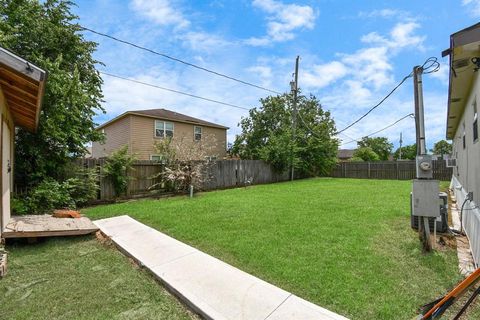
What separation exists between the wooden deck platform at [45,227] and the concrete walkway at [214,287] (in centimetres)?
105

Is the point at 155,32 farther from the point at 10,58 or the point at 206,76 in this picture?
the point at 10,58

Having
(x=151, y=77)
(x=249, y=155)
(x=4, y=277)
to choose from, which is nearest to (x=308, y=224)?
(x=4, y=277)

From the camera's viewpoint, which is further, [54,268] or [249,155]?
[249,155]

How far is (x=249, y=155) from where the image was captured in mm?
23266

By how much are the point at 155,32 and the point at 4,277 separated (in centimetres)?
895

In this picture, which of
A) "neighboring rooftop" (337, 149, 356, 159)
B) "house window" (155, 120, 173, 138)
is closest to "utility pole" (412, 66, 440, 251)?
"house window" (155, 120, 173, 138)

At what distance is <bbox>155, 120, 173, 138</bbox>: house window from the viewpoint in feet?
57.7

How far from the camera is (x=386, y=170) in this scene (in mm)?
20609

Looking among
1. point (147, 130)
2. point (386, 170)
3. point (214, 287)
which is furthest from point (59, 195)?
point (386, 170)

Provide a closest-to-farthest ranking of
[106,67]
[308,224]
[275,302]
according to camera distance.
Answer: [275,302] → [308,224] → [106,67]

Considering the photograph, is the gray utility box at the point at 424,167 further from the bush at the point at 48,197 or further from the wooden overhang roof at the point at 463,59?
the bush at the point at 48,197

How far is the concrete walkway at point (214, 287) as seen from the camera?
8.21 ft

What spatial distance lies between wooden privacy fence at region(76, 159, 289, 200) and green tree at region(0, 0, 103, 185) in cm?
114

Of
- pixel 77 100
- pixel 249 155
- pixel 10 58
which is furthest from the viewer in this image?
pixel 249 155
